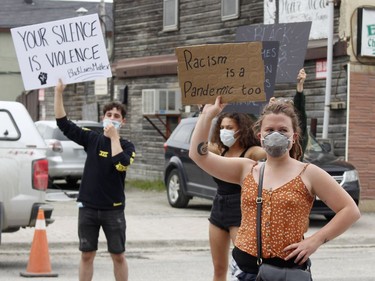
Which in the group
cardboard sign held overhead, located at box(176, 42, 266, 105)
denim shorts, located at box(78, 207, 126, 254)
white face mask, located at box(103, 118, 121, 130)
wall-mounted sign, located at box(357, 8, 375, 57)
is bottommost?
denim shorts, located at box(78, 207, 126, 254)

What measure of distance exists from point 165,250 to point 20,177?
10.8 ft

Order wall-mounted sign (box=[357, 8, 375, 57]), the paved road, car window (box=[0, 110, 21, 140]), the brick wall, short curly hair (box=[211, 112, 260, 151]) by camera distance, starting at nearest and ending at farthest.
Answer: short curly hair (box=[211, 112, 260, 151]) → car window (box=[0, 110, 21, 140]) → the paved road → wall-mounted sign (box=[357, 8, 375, 57]) → the brick wall

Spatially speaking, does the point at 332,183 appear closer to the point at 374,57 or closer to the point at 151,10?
the point at 374,57

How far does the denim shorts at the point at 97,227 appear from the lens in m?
8.53

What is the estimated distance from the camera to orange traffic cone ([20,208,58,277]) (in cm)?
1084

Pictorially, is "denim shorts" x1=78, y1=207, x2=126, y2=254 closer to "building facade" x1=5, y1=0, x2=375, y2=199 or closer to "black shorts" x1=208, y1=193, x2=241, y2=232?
"black shorts" x1=208, y1=193, x2=241, y2=232

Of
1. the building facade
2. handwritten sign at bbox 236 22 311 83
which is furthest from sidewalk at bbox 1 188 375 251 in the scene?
handwritten sign at bbox 236 22 311 83

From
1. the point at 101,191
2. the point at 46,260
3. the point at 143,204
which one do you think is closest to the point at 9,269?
the point at 46,260

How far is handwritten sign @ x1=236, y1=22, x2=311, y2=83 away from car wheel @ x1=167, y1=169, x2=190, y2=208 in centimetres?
847

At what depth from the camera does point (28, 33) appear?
8.95m

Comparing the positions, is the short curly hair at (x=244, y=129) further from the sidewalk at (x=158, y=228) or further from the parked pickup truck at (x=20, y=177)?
the sidewalk at (x=158, y=228)

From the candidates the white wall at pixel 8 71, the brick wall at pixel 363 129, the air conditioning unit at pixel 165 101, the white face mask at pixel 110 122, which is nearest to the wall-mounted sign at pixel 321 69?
the brick wall at pixel 363 129

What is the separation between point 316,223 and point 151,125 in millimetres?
10162

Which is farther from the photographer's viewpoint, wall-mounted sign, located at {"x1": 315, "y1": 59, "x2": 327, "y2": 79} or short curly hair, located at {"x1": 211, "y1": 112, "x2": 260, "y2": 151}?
wall-mounted sign, located at {"x1": 315, "y1": 59, "x2": 327, "y2": 79}
